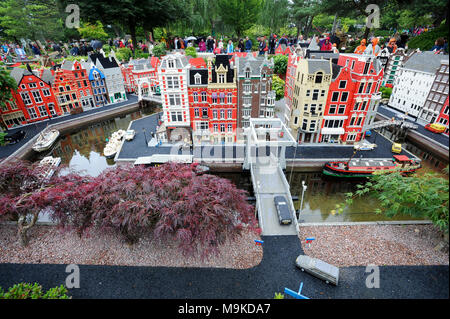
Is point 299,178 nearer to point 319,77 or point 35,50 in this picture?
point 319,77

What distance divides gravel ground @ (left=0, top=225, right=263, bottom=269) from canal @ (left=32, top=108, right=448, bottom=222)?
6.33 metres

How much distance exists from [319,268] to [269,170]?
1566 cm

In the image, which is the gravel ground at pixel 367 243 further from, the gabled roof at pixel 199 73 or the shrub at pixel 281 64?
the shrub at pixel 281 64

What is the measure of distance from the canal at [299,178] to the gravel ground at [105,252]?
633cm

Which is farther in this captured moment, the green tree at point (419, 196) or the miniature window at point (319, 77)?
the miniature window at point (319, 77)

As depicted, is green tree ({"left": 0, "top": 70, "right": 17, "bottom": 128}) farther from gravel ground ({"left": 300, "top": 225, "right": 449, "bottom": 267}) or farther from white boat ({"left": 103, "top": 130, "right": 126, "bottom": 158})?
gravel ground ({"left": 300, "top": 225, "right": 449, "bottom": 267})

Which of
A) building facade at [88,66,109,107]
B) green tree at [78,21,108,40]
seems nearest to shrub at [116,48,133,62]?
green tree at [78,21,108,40]

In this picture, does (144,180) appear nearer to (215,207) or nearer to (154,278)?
(215,207)

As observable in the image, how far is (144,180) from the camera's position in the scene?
51.7ft

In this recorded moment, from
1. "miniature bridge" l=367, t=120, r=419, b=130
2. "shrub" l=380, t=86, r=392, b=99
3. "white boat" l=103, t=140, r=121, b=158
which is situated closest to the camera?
"miniature bridge" l=367, t=120, r=419, b=130

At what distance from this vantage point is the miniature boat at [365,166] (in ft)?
99.7

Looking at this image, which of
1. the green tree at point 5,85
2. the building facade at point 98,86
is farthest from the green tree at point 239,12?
the green tree at point 5,85

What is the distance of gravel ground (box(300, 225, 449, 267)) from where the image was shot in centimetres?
1600
